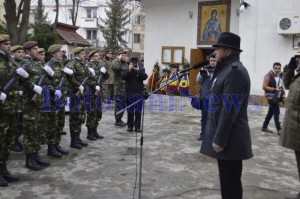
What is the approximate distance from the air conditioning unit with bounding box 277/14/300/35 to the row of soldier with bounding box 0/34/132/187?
784 cm

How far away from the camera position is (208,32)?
51.6 ft

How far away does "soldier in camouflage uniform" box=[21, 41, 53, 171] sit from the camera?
508 cm

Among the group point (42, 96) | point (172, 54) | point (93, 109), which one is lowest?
point (93, 109)

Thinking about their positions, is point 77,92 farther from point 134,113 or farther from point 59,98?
point 134,113

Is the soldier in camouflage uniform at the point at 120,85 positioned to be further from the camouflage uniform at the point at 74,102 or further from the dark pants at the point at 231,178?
the dark pants at the point at 231,178

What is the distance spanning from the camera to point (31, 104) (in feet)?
17.0

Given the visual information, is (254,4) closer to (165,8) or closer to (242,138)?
(165,8)

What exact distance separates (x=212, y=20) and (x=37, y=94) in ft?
38.5

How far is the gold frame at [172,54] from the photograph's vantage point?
16.6 metres

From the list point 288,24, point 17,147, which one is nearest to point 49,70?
point 17,147

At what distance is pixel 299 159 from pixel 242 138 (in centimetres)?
150

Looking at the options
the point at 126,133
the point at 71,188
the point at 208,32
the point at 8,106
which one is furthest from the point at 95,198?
the point at 208,32

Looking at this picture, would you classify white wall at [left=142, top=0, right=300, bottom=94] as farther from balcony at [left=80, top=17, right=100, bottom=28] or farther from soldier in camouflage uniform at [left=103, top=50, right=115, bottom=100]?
balcony at [left=80, top=17, right=100, bottom=28]

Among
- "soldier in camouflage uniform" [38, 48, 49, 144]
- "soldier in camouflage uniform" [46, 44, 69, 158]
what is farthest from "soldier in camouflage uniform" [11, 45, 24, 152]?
"soldier in camouflage uniform" [46, 44, 69, 158]
